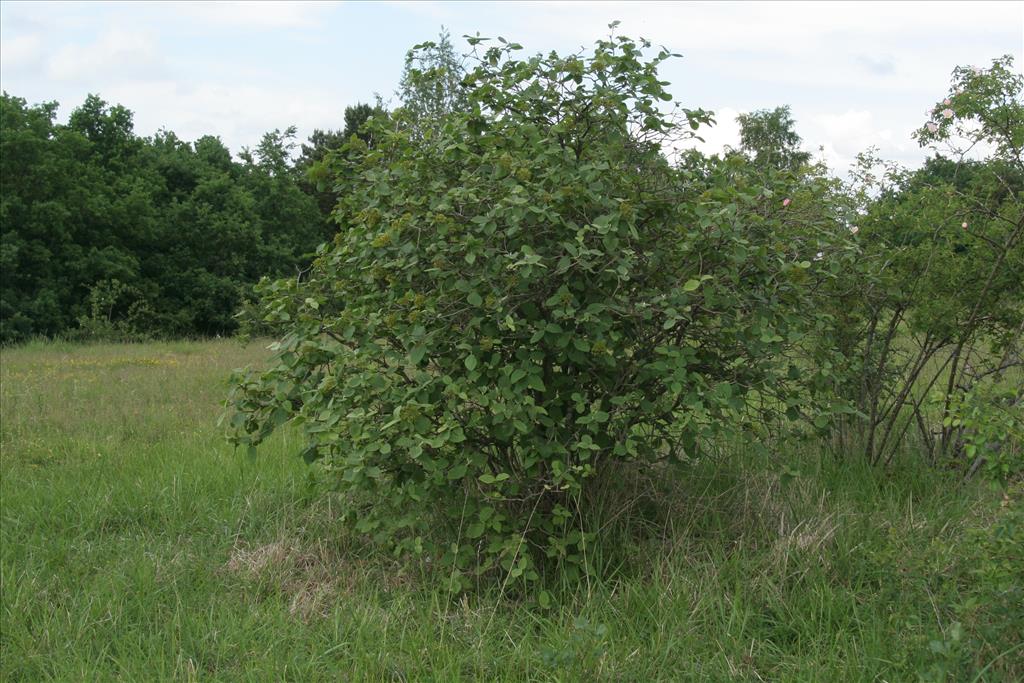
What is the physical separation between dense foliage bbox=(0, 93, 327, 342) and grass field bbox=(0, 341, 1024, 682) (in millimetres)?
17089

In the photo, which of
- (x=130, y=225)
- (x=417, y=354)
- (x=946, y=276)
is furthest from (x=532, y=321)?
(x=130, y=225)

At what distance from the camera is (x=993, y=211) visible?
16.6ft

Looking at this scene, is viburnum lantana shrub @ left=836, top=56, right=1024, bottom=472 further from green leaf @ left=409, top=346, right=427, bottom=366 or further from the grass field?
green leaf @ left=409, top=346, right=427, bottom=366

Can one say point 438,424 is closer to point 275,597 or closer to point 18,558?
point 275,597

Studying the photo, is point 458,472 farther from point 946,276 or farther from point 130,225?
point 130,225

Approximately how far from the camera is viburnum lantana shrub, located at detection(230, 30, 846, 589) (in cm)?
363

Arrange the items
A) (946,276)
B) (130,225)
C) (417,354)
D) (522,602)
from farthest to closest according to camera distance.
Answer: (130,225)
(946,276)
(522,602)
(417,354)

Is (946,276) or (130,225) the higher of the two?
(130,225)

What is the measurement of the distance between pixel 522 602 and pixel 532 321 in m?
1.18

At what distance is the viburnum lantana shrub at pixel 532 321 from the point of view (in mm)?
3633

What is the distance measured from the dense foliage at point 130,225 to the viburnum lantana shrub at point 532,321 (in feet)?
58.7

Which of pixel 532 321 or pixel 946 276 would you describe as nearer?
pixel 532 321

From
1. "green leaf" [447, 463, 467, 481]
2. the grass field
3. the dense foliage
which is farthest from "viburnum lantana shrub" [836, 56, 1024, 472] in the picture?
the dense foliage

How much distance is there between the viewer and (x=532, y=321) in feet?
12.7
